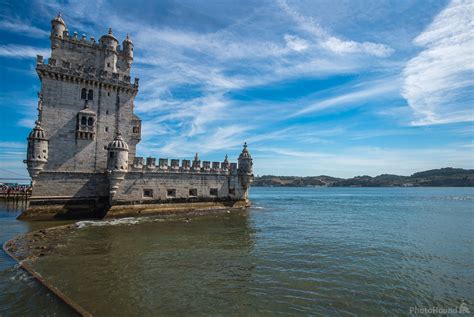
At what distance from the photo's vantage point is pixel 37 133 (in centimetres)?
2206

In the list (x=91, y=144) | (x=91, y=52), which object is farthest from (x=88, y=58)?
(x=91, y=144)

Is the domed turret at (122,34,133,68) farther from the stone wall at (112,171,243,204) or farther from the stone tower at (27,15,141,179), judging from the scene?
the stone wall at (112,171,243,204)

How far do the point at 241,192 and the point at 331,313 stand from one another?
25699 millimetres

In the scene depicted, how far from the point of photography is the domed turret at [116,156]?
23859mm

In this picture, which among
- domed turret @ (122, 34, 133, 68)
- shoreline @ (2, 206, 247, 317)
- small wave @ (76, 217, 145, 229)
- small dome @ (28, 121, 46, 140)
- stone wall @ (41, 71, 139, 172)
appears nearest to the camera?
shoreline @ (2, 206, 247, 317)

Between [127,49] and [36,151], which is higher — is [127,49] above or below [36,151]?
above

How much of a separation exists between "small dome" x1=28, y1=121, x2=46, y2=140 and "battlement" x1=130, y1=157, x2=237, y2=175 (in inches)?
297

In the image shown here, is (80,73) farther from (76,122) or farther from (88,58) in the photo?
(76,122)

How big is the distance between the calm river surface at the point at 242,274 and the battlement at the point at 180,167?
29.6 feet

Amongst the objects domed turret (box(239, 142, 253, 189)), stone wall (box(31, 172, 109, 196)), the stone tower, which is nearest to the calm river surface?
stone wall (box(31, 172, 109, 196))

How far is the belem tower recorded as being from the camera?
2314 cm

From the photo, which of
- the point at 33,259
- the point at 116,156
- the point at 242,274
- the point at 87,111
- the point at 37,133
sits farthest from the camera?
the point at 87,111

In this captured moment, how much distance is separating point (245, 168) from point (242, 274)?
74.7ft

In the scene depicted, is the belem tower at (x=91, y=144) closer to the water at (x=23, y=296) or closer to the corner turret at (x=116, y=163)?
the corner turret at (x=116, y=163)
